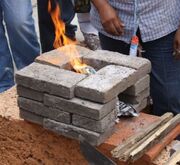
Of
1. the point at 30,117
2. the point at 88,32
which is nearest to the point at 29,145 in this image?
the point at 30,117

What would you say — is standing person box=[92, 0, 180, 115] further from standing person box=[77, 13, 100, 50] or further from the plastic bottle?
standing person box=[77, 13, 100, 50]

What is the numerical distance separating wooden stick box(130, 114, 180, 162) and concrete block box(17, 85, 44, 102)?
63cm

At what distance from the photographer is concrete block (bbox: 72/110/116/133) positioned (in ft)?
8.56

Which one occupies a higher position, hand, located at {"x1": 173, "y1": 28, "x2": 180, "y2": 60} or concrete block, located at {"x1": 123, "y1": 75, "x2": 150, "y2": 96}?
hand, located at {"x1": 173, "y1": 28, "x2": 180, "y2": 60}

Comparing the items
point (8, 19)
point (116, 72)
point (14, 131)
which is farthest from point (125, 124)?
point (8, 19)

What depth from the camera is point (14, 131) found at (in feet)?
9.88

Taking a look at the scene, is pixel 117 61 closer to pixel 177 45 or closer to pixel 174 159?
pixel 177 45

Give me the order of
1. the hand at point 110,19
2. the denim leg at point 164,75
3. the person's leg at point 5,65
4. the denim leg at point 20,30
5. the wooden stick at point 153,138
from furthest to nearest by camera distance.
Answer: the person's leg at point 5,65 < the denim leg at point 20,30 < the denim leg at point 164,75 < the hand at point 110,19 < the wooden stick at point 153,138

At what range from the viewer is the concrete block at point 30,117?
2.86 meters

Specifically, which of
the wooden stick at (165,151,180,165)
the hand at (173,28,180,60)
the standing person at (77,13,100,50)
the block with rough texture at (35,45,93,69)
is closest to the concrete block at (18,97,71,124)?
the block with rough texture at (35,45,93,69)

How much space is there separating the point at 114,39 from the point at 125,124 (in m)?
0.77

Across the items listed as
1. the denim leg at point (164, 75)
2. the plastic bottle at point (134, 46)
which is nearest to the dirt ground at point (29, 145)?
the plastic bottle at point (134, 46)

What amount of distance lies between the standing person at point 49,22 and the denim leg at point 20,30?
0.47 meters

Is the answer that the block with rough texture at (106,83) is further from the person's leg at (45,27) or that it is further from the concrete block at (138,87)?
the person's leg at (45,27)
